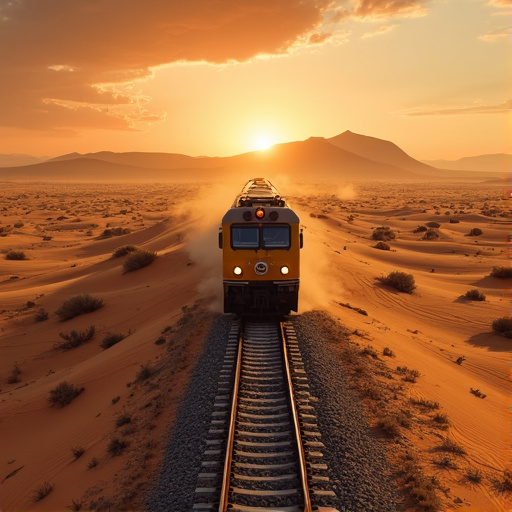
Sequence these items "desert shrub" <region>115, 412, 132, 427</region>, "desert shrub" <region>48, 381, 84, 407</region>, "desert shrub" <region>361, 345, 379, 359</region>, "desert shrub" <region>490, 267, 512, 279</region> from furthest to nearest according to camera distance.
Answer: "desert shrub" <region>490, 267, 512, 279</region> → "desert shrub" <region>48, 381, 84, 407</region> → "desert shrub" <region>361, 345, 379, 359</region> → "desert shrub" <region>115, 412, 132, 427</region>

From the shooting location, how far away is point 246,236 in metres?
12.8

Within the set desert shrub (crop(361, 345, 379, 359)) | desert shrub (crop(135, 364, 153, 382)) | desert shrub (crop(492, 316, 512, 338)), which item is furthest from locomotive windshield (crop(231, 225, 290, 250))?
desert shrub (crop(492, 316, 512, 338))

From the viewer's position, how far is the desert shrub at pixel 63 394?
11820 millimetres

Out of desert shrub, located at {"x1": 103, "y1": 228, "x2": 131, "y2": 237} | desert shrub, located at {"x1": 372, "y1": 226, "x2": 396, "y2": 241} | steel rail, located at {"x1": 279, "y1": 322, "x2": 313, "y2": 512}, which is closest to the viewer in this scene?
steel rail, located at {"x1": 279, "y1": 322, "x2": 313, "y2": 512}

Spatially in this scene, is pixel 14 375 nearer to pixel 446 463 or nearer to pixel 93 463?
pixel 93 463

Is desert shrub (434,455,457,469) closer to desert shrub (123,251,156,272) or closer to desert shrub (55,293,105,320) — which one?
desert shrub (55,293,105,320)

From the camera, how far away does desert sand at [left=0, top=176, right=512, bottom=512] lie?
7782 millimetres

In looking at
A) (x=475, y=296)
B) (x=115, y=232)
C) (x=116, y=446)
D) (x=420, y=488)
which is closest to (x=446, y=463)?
(x=420, y=488)

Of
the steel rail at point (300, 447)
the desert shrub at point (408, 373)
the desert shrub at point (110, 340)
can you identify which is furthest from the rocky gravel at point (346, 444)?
the desert shrub at point (110, 340)

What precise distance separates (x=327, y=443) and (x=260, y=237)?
6.91 m

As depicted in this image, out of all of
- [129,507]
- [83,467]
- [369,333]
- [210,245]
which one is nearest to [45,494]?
[83,467]

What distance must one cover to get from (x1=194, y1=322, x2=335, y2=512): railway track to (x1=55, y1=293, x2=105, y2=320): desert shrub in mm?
11878

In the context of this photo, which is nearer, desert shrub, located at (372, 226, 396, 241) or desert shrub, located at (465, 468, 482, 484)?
desert shrub, located at (465, 468, 482, 484)

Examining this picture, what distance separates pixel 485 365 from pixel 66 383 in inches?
532
